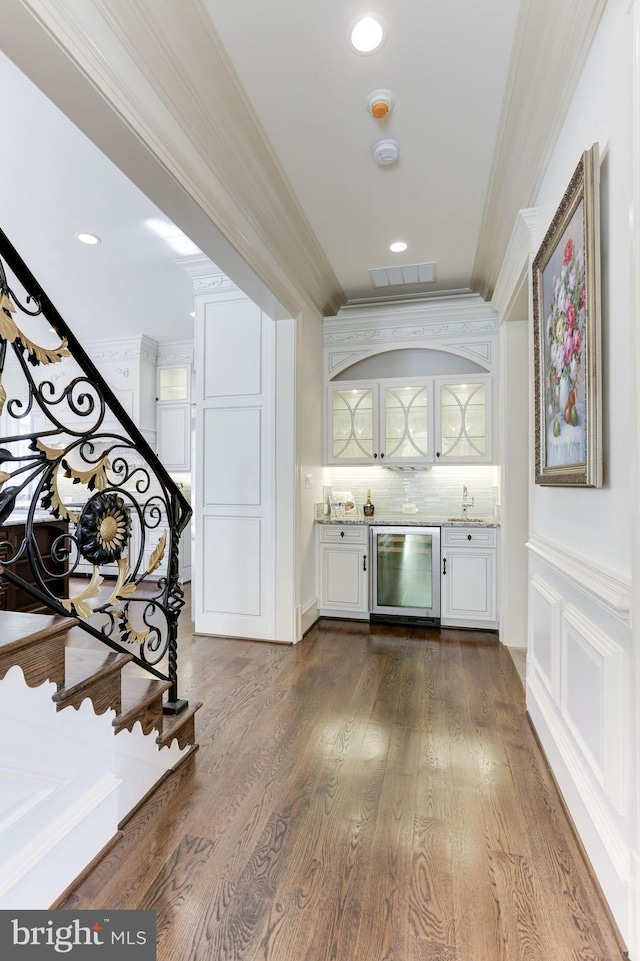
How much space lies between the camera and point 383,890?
141 centimetres

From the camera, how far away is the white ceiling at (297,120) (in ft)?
5.36

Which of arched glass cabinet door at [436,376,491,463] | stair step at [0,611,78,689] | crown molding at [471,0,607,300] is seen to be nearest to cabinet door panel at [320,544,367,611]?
arched glass cabinet door at [436,376,491,463]

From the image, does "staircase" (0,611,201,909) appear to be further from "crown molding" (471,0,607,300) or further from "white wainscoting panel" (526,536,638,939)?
"crown molding" (471,0,607,300)

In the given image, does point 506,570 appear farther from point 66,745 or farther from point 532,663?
point 66,745

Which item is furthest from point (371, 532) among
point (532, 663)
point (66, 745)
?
point (66, 745)

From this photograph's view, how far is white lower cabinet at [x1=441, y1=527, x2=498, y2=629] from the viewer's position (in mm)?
3807

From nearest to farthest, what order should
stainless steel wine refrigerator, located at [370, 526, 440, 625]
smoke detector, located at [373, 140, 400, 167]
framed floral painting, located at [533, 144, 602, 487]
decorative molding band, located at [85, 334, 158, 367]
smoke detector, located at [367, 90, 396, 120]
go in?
framed floral painting, located at [533, 144, 602, 487] → smoke detector, located at [367, 90, 396, 120] → smoke detector, located at [373, 140, 400, 167] → stainless steel wine refrigerator, located at [370, 526, 440, 625] → decorative molding band, located at [85, 334, 158, 367]

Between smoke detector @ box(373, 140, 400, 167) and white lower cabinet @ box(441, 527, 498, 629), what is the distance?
2608 mm

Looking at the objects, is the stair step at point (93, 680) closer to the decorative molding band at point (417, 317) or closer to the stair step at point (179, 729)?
the stair step at point (179, 729)

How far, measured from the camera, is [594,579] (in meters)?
1.50

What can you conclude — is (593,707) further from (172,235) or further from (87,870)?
(172,235)

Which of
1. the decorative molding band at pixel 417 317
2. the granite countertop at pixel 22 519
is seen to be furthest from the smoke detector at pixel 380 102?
the granite countertop at pixel 22 519

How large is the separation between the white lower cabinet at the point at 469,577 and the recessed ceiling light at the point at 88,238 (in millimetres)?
3485

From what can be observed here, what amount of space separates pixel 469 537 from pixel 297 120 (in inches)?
119
